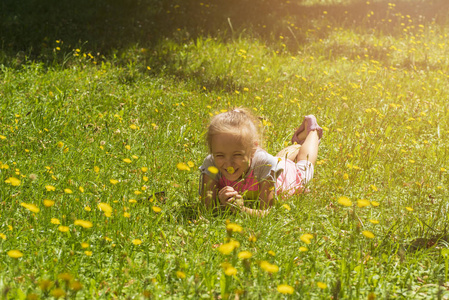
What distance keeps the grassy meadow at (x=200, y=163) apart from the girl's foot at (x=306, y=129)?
0.17 metres

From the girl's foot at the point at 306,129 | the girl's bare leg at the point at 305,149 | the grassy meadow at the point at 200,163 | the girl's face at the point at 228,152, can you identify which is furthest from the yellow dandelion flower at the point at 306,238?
the girl's foot at the point at 306,129

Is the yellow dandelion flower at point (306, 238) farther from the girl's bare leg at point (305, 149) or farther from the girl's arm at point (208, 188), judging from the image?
the girl's bare leg at point (305, 149)

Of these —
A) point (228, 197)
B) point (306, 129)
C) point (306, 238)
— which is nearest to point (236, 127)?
point (228, 197)

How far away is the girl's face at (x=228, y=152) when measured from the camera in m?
2.88

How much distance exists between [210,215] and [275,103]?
2.57m

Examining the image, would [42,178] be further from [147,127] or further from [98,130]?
[147,127]

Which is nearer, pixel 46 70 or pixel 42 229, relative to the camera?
pixel 42 229

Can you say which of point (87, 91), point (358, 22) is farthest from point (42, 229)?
point (358, 22)

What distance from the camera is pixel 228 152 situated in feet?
9.52

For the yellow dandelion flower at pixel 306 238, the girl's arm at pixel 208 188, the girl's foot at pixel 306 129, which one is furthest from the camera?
the girl's foot at pixel 306 129

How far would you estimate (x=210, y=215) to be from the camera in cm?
276

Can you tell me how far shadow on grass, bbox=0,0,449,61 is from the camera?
20.8ft

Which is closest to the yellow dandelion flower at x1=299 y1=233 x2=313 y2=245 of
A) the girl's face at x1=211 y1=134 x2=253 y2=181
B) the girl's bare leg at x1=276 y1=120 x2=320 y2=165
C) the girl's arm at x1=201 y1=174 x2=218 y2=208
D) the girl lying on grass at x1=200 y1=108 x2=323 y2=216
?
the girl lying on grass at x1=200 y1=108 x2=323 y2=216

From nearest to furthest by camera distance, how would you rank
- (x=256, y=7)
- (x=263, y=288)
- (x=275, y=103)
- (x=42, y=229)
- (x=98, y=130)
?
(x=263, y=288) → (x=42, y=229) → (x=98, y=130) → (x=275, y=103) → (x=256, y=7)
